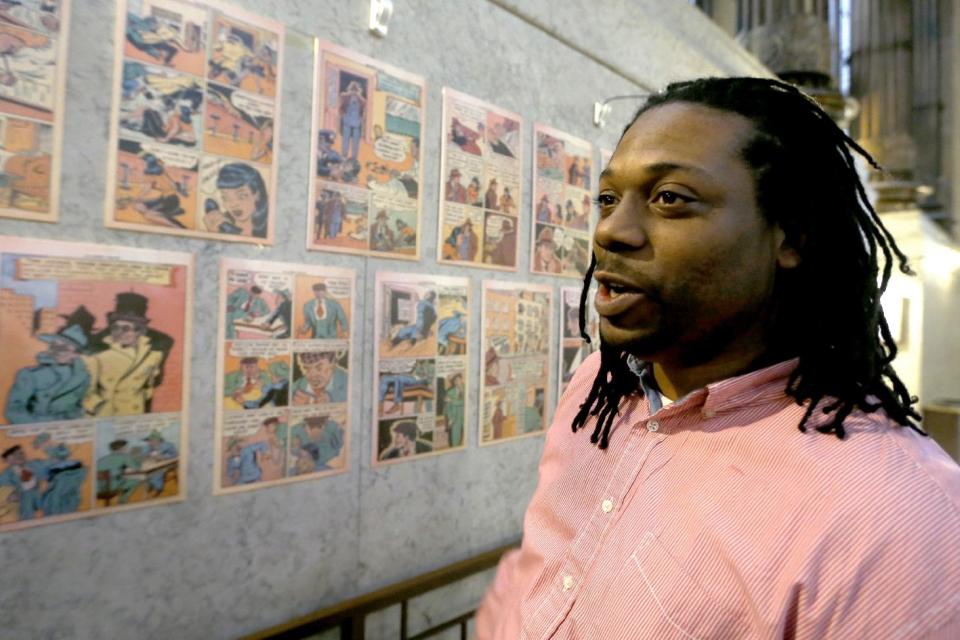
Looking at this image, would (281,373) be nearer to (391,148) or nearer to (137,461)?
(137,461)

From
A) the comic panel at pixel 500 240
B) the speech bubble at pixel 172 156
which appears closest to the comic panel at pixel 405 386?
the comic panel at pixel 500 240

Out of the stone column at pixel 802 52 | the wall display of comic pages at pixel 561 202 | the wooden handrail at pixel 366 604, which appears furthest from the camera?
the stone column at pixel 802 52

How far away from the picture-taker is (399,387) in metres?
1.50

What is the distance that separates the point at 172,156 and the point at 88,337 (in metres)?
0.36

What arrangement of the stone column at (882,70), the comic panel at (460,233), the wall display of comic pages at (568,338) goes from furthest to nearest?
the stone column at (882,70), the wall display of comic pages at (568,338), the comic panel at (460,233)

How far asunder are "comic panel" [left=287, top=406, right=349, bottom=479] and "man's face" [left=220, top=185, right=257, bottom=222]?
17.2 inches

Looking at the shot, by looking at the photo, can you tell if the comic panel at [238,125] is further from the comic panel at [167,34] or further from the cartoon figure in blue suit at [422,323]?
the cartoon figure in blue suit at [422,323]

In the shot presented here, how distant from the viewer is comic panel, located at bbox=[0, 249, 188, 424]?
37.9 inches

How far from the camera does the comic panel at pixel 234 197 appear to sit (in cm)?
116

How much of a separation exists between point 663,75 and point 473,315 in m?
1.39

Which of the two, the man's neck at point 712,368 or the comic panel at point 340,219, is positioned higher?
the comic panel at point 340,219

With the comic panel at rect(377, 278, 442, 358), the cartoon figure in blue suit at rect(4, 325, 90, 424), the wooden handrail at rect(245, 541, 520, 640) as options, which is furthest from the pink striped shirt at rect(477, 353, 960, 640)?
the cartoon figure in blue suit at rect(4, 325, 90, 424)

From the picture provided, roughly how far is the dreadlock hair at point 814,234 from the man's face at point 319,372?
87 centimetres

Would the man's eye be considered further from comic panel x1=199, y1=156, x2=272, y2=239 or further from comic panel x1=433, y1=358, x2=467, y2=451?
comic panel x1=433, y1=358, x2=467, y2=451
